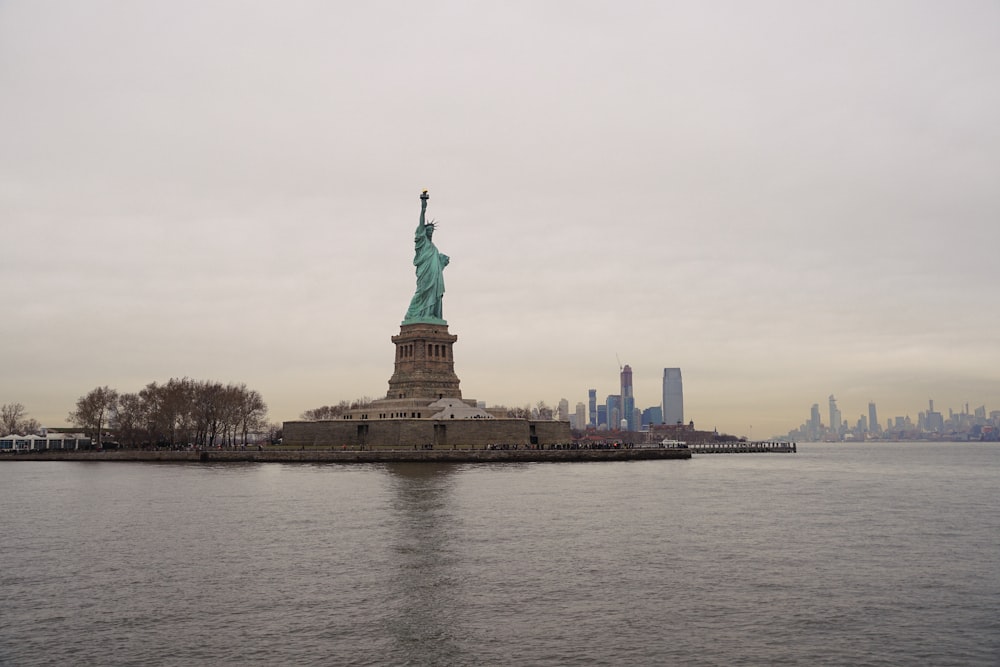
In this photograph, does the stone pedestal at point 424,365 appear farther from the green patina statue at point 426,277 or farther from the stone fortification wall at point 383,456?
the stone fortification wall at point 383,456

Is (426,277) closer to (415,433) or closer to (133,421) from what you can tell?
(415,433)

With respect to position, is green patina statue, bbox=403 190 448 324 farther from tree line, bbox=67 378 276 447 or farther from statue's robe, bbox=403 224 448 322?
tree line, bbox=67 378 276 447

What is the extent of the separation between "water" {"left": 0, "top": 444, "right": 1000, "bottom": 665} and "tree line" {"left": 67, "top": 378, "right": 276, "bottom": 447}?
70.1m

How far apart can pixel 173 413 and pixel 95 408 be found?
1028 inches

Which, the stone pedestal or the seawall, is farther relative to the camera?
the stone pedestal

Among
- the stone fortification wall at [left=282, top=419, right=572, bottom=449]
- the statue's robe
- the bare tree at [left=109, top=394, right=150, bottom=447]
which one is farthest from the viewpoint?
the bare tree at [left=109, top=394, right=150, bottom=447]

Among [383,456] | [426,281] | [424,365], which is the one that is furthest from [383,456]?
[426,281]

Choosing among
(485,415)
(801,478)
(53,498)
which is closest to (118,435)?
(485,415)

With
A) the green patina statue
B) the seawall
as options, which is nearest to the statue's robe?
the green patina statue

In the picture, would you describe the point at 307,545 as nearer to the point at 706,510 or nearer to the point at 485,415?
the point at 706,510

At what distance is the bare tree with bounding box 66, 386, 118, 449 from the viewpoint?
134375mm

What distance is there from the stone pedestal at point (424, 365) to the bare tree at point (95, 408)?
5907cm

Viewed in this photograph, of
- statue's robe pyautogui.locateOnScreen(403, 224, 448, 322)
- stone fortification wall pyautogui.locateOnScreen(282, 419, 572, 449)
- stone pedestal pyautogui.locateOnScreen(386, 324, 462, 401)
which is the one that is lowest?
stone fortification wall pyautogui.locateOnScreen(282, 419, 572, 449)

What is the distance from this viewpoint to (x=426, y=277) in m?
106
